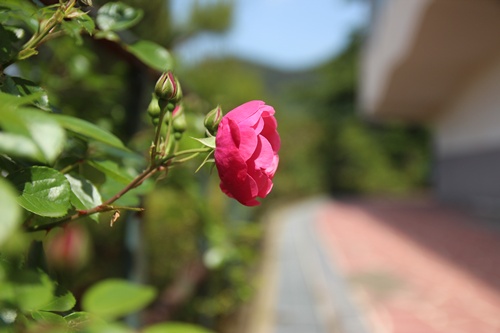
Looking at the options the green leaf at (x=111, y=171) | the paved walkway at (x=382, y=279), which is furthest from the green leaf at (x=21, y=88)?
the paved walkway at (x=382, y=279)

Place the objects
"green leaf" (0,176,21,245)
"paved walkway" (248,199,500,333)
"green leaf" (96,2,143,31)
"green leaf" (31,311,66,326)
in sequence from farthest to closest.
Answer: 1. "paved walkway" (248,199,500,333)
2. "green leaf" (96,2,143,31)
3. "green leaf" (31,311,66,326)
4. "green leaf" (0,176,21,245)

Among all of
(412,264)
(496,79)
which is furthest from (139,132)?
(496,79)

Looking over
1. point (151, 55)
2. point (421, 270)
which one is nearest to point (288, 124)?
point (421, 270)

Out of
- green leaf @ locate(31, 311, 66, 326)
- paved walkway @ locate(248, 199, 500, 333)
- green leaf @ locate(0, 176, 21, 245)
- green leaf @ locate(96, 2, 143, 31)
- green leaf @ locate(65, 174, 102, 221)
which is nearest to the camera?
green leaf @ locate(0, 176, 21, 245)

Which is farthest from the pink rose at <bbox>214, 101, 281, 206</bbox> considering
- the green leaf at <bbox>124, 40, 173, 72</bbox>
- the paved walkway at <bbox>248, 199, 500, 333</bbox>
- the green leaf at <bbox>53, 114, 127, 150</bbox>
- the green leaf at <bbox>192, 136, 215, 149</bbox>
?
the paved walkway at <bbox>248, 199, 500, 333</bbox>

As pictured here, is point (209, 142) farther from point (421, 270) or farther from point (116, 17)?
point (421, 270)

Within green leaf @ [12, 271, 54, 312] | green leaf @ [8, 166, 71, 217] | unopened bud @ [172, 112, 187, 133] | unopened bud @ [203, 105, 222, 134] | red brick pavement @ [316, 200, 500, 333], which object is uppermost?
unopened bud @ [203, 105, 222, 134]

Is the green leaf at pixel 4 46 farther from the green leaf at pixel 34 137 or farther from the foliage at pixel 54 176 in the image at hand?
the green leaf at pixel 34 137

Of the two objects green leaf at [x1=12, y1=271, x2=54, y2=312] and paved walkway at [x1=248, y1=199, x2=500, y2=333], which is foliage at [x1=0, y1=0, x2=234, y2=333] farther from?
paved walkway at [x1=248, y1=199, x2=500, y2=333]
